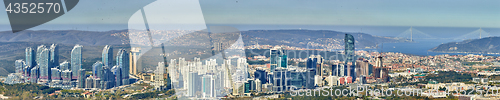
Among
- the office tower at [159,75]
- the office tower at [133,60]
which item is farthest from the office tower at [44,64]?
the office tower at [159,75]

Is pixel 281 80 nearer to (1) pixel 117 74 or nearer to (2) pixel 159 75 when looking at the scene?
(2) pixel 159 75

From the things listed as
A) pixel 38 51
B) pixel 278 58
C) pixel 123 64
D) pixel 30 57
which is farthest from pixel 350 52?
pixel 30 57

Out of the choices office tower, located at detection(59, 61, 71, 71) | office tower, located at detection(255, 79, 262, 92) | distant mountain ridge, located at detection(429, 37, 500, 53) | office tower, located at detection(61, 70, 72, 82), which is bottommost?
office tower, located at detection(255, 79, 262, 92)

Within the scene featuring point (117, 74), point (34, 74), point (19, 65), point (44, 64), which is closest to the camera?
point (117, 74)

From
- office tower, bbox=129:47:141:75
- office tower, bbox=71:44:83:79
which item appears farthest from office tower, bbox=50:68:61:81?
office tower, bbox=129:47:141:75

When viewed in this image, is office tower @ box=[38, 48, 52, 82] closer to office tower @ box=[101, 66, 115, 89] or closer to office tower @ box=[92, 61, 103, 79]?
office tower @ box=[92, 61, 103, 79]

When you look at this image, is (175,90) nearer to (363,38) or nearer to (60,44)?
(60,44)
